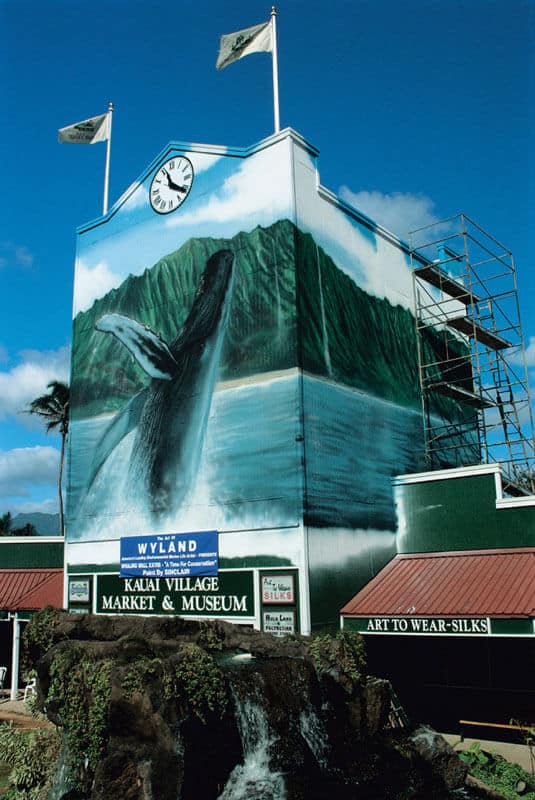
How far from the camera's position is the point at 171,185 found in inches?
1027

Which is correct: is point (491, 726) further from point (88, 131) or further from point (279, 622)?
point (88, 131)

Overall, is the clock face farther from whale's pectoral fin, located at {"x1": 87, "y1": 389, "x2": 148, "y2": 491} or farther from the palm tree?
the palm tree

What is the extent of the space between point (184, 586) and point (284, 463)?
5.39m

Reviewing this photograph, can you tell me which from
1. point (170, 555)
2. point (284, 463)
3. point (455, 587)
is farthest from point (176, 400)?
point (455, 587)

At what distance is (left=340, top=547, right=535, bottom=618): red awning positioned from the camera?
60.5 feet

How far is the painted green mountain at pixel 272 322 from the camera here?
22.0 metres

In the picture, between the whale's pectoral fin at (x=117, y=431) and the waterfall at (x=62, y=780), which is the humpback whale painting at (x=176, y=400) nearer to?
the whale's pectoral fin at (x=117, y=431)

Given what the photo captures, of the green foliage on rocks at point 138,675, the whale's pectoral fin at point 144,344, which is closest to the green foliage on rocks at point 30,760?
the green foliage on rocks at point 138,675

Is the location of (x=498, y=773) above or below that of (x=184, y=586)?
below

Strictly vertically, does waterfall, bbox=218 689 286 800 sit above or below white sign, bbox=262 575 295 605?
below

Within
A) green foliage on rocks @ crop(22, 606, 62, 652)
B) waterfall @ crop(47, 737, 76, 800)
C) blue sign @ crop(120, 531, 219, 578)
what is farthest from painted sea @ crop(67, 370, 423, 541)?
waterfall @ crop(47, 737, 76, 800)

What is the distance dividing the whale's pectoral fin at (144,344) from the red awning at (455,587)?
951cm

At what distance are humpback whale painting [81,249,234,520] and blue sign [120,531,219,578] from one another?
967 mm

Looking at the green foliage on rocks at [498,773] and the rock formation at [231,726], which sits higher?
the rock formation at [231,726]
